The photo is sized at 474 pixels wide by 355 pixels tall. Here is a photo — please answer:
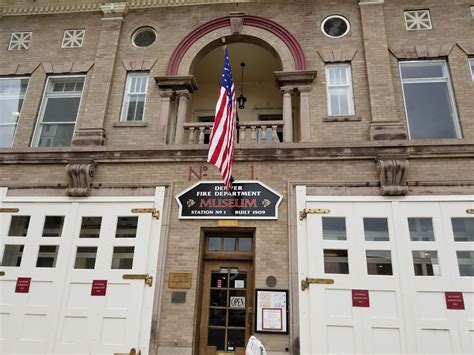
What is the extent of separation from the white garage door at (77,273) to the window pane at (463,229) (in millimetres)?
5979

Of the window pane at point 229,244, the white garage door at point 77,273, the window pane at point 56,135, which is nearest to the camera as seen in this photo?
the white garage door at point 77,273

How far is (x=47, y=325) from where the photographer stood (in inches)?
296

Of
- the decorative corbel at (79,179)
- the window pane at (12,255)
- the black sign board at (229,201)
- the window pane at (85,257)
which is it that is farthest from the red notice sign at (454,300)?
the window pane at (12,255)

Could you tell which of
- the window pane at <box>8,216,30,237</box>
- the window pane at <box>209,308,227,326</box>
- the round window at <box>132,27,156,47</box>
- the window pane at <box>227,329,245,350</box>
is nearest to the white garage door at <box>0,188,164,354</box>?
the window pane at <box>8,216,30,237</box>

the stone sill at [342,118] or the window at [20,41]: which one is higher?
the window at [20,41]

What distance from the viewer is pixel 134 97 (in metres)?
9.42

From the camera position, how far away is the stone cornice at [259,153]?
7770 mm

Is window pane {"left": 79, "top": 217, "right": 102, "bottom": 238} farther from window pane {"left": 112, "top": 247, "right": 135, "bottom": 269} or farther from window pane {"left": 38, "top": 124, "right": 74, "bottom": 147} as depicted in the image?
window pane {"left": 38, "top": 124, "right": 74, "bottom": 147}

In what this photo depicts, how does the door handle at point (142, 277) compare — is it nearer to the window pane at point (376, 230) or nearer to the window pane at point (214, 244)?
the window pane at point (214, 244)

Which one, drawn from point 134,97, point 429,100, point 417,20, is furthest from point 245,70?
point 429,100

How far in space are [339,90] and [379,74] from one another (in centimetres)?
94

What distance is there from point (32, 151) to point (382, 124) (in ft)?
26.4

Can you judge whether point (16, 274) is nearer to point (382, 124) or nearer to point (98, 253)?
point (98, 253)

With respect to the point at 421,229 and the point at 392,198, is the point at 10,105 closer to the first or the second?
the point at 392,198
